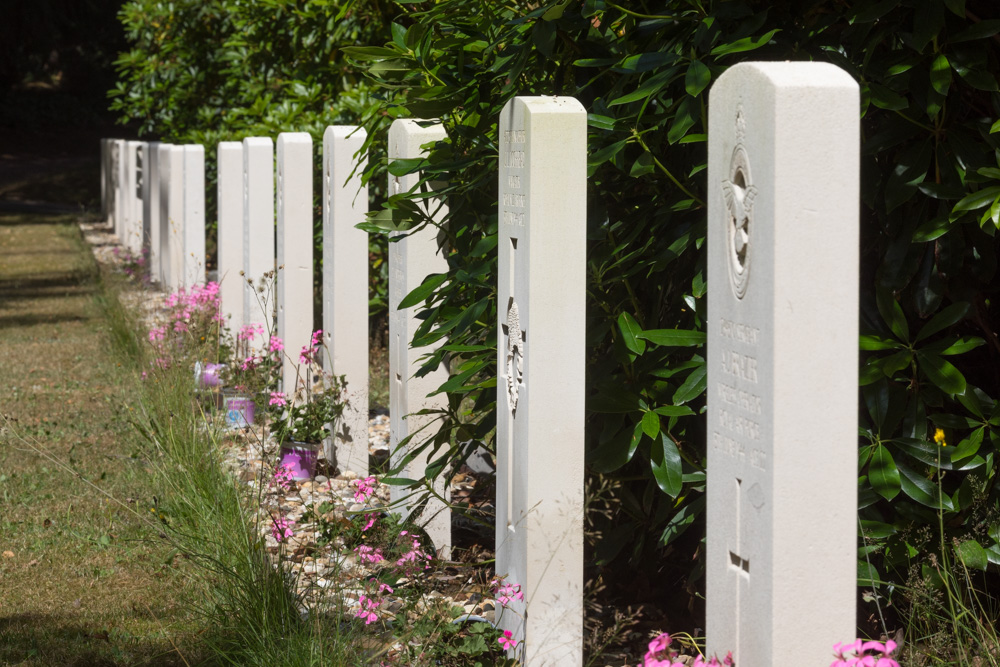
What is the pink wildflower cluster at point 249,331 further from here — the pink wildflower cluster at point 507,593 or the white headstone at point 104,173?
the white headstone at point 104,173

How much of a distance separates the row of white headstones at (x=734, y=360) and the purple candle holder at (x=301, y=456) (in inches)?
13.1

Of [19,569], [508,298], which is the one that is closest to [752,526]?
[508,298]

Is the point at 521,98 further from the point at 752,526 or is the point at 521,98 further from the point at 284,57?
the point at 284,57

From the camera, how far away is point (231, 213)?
→ 8.86m

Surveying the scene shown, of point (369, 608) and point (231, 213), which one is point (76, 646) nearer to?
point (369, 608)

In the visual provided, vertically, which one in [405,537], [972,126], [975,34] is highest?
[975,34]

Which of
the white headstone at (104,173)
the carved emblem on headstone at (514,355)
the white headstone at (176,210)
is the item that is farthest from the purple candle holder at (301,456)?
the white headstone at (104,173)

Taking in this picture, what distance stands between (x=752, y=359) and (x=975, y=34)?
4.11 ft

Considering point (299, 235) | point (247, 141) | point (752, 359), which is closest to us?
point (752, 359)

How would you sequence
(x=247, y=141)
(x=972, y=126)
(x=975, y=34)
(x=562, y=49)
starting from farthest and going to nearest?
(x=247, y=141), (x=562, y=49), (x=972, y=126), (x=975, y=34)

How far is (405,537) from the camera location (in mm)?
3803

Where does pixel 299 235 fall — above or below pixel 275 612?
above

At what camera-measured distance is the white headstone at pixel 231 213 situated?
8773 millimetres

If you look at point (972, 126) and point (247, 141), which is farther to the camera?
point (247, 141)
